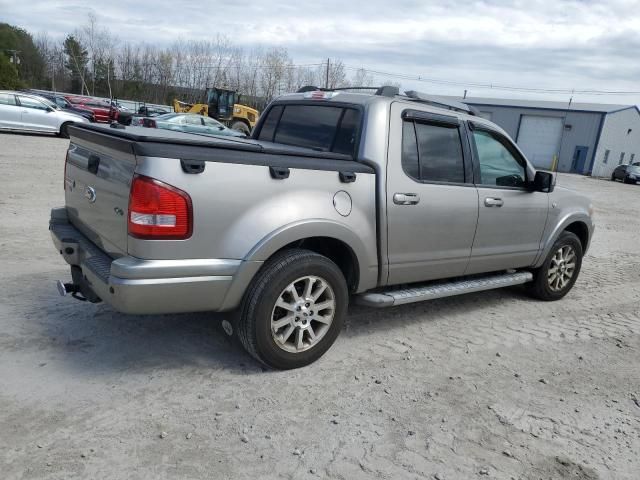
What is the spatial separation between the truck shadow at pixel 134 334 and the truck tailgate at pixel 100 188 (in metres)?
0.80

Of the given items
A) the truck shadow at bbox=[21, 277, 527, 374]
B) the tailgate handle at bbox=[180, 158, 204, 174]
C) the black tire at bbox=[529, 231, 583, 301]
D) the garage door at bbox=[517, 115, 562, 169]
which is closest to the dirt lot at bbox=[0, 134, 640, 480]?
the truck shadow at bbox=[21, 277, 527, 374]

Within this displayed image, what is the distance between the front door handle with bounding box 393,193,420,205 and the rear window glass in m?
0.50

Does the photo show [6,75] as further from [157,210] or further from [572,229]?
[157,210]

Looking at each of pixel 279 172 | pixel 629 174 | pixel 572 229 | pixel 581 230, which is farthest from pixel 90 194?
pixel 629 174

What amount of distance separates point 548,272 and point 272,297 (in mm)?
3674

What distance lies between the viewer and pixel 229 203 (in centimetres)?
321

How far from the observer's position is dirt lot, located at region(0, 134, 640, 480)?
2.80 metres

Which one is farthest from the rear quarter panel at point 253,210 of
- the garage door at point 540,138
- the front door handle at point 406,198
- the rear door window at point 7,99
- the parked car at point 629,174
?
the garage door at point 540,138

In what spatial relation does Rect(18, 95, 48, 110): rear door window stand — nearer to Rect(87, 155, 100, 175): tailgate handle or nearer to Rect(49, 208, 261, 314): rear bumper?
Rect(87, 155, 100, 175): tailgate handle

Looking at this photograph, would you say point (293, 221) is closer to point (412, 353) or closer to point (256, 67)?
point (412, 353)

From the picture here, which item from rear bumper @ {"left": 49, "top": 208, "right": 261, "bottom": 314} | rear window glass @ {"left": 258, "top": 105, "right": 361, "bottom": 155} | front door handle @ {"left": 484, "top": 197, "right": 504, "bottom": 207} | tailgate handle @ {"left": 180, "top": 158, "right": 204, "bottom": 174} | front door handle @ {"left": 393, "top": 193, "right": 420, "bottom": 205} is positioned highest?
rear window glass @ {"left": 258, "top": 105, "right": 361, "bottom": 155}

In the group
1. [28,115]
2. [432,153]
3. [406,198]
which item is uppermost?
[432,153]

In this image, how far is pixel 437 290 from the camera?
4.52 metres

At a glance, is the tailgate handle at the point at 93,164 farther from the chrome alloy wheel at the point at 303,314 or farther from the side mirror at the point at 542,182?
the side mirror at the point at 542,182
